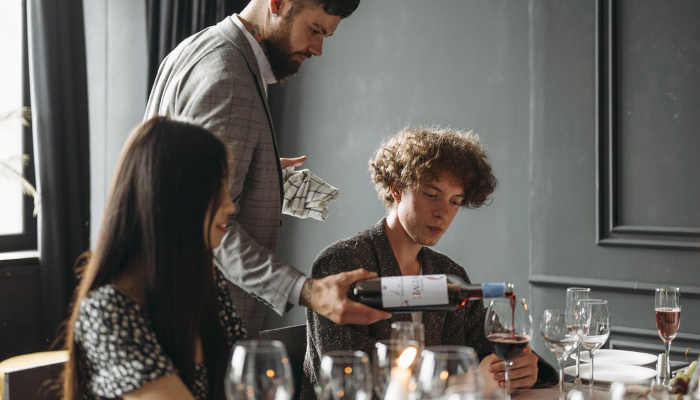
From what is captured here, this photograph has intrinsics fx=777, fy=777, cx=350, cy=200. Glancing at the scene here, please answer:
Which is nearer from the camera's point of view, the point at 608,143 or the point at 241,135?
the point at 241,135

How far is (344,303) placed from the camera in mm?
1463

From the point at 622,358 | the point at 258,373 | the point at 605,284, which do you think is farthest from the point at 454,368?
the point at 605,284

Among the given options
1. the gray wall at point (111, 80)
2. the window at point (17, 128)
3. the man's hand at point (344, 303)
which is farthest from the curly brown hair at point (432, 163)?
the window at point (17, 128)

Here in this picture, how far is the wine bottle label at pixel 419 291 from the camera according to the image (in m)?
1.35

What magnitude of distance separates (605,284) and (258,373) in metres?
2.40

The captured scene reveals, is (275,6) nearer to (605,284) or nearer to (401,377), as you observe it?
(401,377)

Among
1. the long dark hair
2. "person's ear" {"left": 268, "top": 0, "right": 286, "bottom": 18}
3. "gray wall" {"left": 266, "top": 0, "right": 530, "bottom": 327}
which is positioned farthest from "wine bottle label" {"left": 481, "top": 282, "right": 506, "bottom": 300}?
"gray wall" {"left": 266, "top": 0, "right": 530, "bottom": 327}

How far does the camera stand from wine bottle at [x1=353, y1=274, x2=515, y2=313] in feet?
4.45

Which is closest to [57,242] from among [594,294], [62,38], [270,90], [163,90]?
[62,38]

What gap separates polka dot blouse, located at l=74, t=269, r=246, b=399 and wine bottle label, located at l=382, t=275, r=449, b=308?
A: 0.41m

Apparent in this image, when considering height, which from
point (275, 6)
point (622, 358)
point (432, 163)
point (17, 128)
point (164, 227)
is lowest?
point (622, 358)

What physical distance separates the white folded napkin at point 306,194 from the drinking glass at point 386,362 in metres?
1.01

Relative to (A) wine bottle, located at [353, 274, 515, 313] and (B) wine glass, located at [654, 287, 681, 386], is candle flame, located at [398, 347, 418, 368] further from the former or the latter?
(B) wine glass, located at [654, 287, 681, 386]

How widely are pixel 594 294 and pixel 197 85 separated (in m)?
2.04
